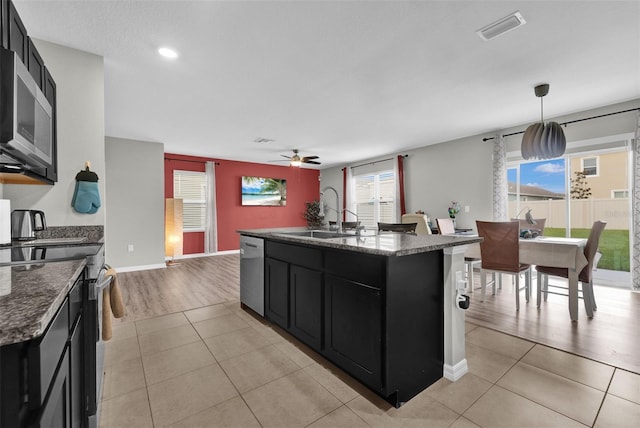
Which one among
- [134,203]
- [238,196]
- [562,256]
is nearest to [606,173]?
[562,256]

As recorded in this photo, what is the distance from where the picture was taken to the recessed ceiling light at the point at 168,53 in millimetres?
2559

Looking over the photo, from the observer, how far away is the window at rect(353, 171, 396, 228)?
7.43m

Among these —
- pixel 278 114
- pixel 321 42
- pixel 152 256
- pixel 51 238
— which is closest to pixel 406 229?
pixel 321 42

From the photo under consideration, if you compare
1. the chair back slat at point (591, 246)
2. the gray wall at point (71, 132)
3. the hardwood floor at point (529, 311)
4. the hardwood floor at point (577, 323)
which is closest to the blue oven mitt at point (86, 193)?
the gray wall at point (71, 132)

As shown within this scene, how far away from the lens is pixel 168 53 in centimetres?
261

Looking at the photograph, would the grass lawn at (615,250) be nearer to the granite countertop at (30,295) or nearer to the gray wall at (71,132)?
the granite countertop at (30,295)

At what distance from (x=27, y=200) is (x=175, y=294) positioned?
2.00 m

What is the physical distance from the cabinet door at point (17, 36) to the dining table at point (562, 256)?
4391 millimetres

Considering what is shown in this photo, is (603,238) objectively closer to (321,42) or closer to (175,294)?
(321,42)

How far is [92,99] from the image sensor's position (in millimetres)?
2625

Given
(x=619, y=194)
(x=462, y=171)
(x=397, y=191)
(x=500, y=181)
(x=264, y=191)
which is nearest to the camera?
(x=619, y=194)

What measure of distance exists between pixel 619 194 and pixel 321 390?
5093 mm

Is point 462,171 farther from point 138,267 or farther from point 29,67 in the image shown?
point 138,267

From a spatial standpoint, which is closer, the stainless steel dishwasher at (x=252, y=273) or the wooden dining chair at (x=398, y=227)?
the stainless steel dishwasher at (x=252, y=273)
